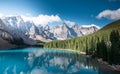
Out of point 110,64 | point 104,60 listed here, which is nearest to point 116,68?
point 110,64

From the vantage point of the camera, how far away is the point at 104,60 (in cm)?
10431

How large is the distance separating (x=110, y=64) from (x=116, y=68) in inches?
394

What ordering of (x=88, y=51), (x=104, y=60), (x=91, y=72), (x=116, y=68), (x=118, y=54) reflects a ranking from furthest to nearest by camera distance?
(x=88, y=51), (x=104, y=60), (x=118, y=54), (x=116, y=68), (x=91, y=72)

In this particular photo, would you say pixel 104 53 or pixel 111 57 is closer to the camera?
pixel 111 57

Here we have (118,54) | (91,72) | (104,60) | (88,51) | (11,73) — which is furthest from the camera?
(88,51)

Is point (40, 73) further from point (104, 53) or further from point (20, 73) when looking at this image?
point (104, 53)

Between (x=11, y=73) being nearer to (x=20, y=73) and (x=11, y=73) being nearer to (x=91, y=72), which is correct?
(x=20, y=73)

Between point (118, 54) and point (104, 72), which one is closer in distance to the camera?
point (104, 72)

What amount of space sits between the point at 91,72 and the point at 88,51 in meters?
81.2

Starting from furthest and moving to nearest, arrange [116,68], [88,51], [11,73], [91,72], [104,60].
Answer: [88,51] < [104,60] < [116,68] < [91,72] < [11,73]

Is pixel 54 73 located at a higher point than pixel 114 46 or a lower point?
lower

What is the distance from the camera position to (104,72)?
72.9 meters

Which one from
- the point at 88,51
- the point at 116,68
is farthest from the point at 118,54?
the point at 88,51

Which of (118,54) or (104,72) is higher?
(118,54)
